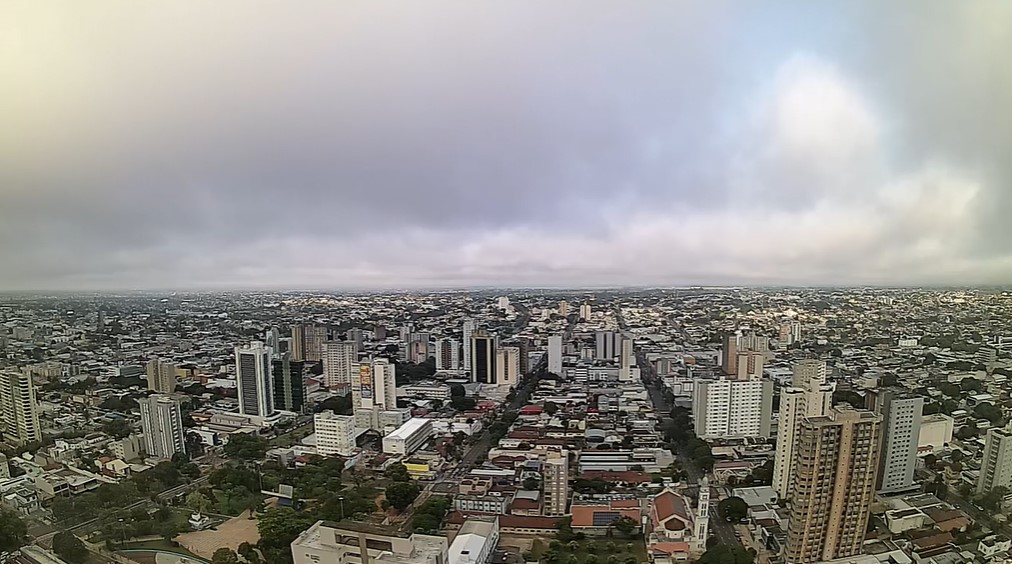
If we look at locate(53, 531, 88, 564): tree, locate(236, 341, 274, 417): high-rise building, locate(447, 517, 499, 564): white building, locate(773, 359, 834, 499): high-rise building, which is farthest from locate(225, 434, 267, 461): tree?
locate(773, 359, 834, 499): high-rise building

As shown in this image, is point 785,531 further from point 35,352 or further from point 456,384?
point 35,352

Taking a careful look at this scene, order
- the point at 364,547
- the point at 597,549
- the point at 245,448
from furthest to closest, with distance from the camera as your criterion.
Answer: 1. the point at 245,448
2. the point at 597,549
3. the point at 364,547

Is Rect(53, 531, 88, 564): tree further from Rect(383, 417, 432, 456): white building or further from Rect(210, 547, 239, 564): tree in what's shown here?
Rect(383, 417, 432, 456): white building

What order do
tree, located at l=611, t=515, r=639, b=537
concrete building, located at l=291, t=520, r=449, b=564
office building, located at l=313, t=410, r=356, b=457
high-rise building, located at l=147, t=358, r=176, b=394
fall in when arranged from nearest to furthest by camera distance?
concrete building, located at l=291, t=520, r=449, b=564, tree, located at l=611, t=515, r=639, b=537, office building, located at l=313, t=410, r=356, b=457, high-rise building, located at l=147, t=358, r=176, b=394

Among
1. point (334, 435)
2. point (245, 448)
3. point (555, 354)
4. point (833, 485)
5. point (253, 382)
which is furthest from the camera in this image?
point (555, 354)

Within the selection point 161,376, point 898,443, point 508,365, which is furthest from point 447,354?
point 898,443

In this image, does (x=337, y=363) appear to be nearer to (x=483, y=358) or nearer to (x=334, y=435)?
(x=483, y=358)

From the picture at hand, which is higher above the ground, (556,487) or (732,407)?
(732,407)
